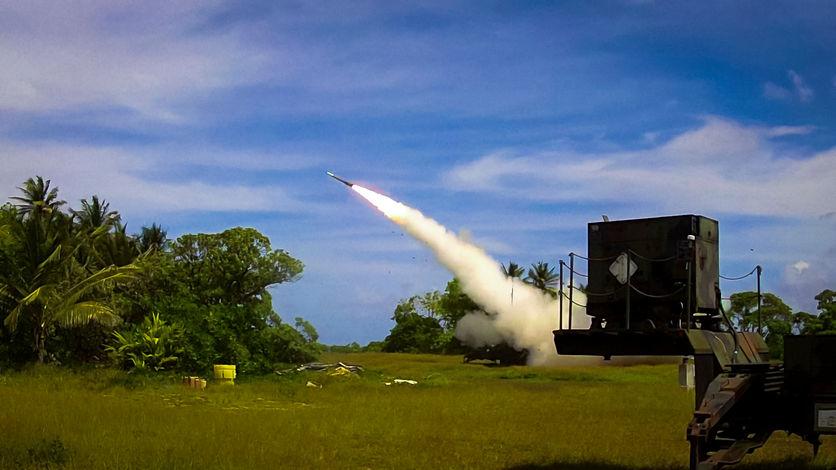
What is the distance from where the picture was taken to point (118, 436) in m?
15.8

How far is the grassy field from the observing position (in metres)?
14.5

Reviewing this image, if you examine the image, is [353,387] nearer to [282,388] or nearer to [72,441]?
[282,388]

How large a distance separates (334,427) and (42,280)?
18781 millimetres

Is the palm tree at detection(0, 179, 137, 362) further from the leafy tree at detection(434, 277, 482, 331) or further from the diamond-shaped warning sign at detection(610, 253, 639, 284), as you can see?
the leafy tree at detection(434, 277, 482, 331)

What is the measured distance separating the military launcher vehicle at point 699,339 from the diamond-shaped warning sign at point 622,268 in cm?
2

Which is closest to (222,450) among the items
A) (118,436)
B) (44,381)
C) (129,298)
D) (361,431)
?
(118,436)

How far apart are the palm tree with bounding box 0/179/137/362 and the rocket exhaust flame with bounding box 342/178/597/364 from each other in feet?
39.6

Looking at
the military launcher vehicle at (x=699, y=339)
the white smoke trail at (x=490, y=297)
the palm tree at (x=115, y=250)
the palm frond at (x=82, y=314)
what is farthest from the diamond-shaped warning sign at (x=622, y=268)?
the palm tree at (x=115, y=250)

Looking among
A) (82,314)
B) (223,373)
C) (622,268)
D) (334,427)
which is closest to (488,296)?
(223,373)

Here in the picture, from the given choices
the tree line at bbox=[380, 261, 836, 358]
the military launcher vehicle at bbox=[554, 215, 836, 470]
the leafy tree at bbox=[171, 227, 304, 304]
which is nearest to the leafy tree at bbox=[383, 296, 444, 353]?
the tree line at bbox=[380, 261, 836, 358]

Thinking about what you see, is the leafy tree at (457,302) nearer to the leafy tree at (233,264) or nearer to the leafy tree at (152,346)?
the leafy tree at (233,264)

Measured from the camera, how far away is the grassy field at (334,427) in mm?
14500

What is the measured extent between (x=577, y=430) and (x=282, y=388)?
40.8ft

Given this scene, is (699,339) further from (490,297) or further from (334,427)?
(490,297)
